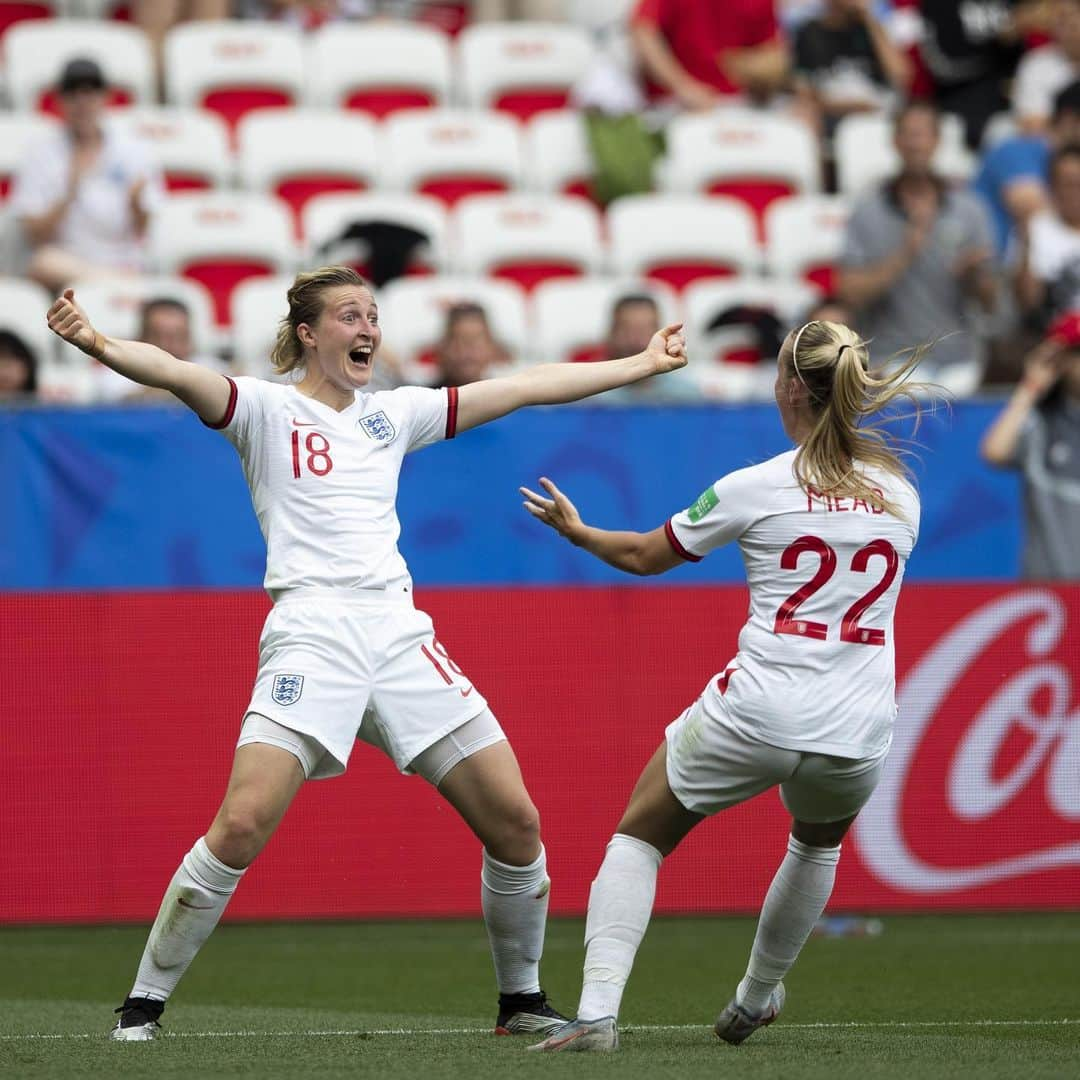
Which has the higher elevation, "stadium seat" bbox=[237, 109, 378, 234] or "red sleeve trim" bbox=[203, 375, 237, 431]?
"red sleeve trim" bbox=[203, 375, 237, 431]

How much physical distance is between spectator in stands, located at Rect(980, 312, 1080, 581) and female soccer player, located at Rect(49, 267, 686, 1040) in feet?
12.5

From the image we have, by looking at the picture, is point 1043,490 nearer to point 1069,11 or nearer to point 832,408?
point 832,408

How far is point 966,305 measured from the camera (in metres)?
11.5

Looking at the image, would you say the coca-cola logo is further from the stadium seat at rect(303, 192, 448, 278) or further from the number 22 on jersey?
the stadium seat at rect(303, 192, 448, 278)

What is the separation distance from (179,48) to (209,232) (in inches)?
69.1

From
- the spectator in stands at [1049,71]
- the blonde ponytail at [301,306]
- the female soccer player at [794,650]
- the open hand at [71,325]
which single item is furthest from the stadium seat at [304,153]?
the female soccer player at [794,650]

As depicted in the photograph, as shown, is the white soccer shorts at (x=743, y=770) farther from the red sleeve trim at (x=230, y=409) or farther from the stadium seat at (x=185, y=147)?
the stadium seat at (x=185, y=147)

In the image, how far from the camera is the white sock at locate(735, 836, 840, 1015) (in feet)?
18.3

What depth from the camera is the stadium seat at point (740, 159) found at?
43.2 ft

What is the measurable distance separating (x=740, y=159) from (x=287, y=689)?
27.8 ft

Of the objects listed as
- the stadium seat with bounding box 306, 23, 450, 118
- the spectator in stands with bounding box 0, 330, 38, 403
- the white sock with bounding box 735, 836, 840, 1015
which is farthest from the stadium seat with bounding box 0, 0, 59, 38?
the white sock with bounding box 735, 836, 840, 1015

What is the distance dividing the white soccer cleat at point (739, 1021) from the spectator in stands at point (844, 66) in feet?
30.0

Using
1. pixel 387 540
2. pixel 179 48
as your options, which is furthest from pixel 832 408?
pixel 179 48

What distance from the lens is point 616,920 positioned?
541cm
